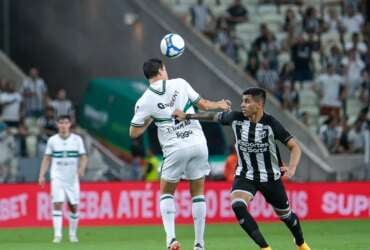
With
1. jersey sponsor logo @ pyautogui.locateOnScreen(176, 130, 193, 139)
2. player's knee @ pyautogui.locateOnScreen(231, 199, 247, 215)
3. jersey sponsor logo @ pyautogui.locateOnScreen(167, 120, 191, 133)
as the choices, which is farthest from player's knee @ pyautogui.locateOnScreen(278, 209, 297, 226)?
jersey sponsor logo @ pyautogui.locateOnScreen(167, 120, 191, 133)

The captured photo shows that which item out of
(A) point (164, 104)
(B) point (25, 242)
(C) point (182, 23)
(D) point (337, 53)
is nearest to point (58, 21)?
(C) point (182, 23)

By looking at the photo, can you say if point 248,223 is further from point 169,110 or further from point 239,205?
A: point 169,110

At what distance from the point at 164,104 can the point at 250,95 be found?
1.37 m

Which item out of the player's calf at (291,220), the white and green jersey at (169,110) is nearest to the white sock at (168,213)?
the white and green jersey at (169,110)

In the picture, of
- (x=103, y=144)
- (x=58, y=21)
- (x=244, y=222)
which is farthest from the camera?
(x=58, y=21)

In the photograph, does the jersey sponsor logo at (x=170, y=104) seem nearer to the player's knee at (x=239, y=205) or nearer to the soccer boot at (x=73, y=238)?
the player's knee at (x=239, y=205)

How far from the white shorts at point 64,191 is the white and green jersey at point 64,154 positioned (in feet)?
0.23

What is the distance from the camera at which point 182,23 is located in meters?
35.3

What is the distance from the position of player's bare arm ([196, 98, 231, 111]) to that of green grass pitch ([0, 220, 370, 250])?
10.4 ft

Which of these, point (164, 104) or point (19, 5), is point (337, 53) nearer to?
point (19, 5)

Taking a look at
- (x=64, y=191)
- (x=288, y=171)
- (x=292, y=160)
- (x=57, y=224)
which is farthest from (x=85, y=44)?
(x=288, y=171)

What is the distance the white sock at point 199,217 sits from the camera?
1764 cm

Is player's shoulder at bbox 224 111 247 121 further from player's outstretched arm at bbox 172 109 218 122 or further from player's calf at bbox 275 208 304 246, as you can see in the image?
player's calf at bbox 275 208 304 246

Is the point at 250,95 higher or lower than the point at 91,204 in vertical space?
higher
